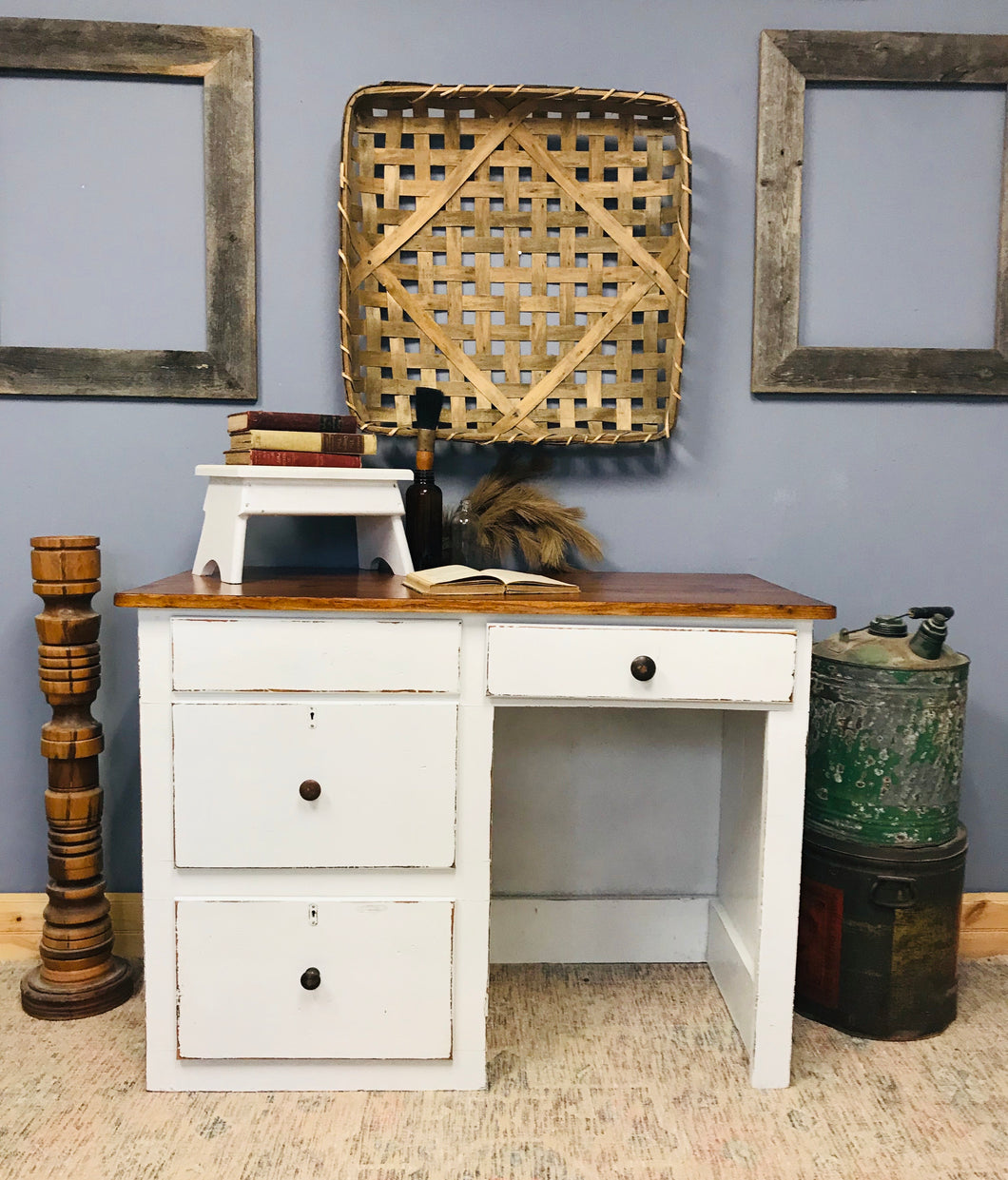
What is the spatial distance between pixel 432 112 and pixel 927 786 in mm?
1625

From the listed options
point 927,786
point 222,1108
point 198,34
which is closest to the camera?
point 222,1108

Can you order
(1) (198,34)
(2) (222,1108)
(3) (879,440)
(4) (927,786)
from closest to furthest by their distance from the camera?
(2) (222,1108), (4) (927,786), (1) (198,34), (3) (879,440)

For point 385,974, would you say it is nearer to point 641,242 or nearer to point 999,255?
point 641,242

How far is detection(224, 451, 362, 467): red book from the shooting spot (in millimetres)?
1782

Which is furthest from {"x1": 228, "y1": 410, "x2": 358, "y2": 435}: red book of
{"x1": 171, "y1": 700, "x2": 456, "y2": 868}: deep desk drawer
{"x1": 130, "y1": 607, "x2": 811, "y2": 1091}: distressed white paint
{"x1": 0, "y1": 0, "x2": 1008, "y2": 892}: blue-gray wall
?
{"x1": 171, "y1": 700, "x2": 456, "y2": 868}: deep desk drawer

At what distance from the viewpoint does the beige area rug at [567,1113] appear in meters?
1.51

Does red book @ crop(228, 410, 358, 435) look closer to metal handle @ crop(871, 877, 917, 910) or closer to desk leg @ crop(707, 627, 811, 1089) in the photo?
desk leg @ crop(707, 627, 811, 1089)

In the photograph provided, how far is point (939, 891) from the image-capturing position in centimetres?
186

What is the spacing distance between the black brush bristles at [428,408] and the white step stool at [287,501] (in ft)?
0.45

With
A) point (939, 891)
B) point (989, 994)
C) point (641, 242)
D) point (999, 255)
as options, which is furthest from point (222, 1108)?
point (999, 255)

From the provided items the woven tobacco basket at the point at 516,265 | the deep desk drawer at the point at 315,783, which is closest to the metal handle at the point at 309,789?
the deep desk drawer at the point at 315,783

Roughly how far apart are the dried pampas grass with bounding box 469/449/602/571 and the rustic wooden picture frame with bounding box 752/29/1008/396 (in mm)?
506

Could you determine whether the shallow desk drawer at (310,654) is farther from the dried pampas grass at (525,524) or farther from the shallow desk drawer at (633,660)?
the dried pampas grass at (525,524)

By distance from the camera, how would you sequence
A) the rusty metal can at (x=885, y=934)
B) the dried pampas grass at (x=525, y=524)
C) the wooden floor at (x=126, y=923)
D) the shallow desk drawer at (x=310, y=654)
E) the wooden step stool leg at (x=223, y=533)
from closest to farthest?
1. the shallow desk drawer at (x=310, y=654)
2. the wooden step stool leg at (x=223, y=533)
3. the rusty metal can at (x=885, y=934)
4. the dried pampas grass at (x=525, y=524)
5. the wooden floor at (x=126, y=923)
